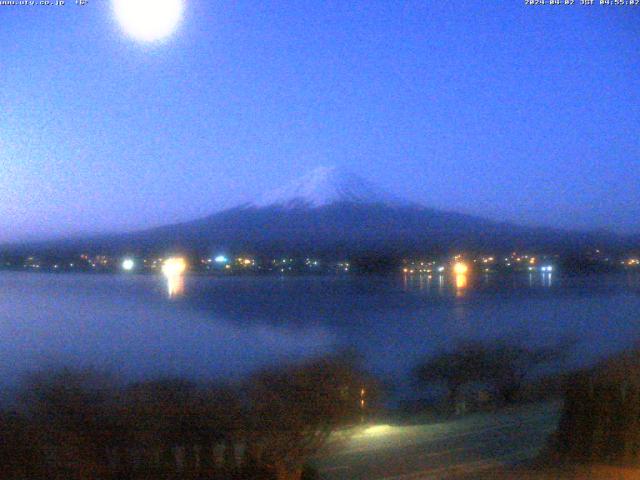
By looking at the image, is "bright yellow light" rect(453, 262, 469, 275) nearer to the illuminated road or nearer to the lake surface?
the lake surface

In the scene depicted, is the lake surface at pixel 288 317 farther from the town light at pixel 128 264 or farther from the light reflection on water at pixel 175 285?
the town light at pixel 128 264

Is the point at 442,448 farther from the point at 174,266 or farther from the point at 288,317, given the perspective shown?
the point at 174,266

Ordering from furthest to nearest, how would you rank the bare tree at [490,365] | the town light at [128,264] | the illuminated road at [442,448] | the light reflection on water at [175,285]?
the town light at [128,264], the light reflection on water at [175,285], the bare tree at [490,365], the illuminated road at [442,448]

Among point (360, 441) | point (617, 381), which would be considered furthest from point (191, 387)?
point (617, 381)

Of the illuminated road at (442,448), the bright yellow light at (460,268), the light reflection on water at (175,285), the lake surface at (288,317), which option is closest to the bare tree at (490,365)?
the lake surface at (288,317)

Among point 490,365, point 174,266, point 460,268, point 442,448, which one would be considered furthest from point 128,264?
point 442,448
